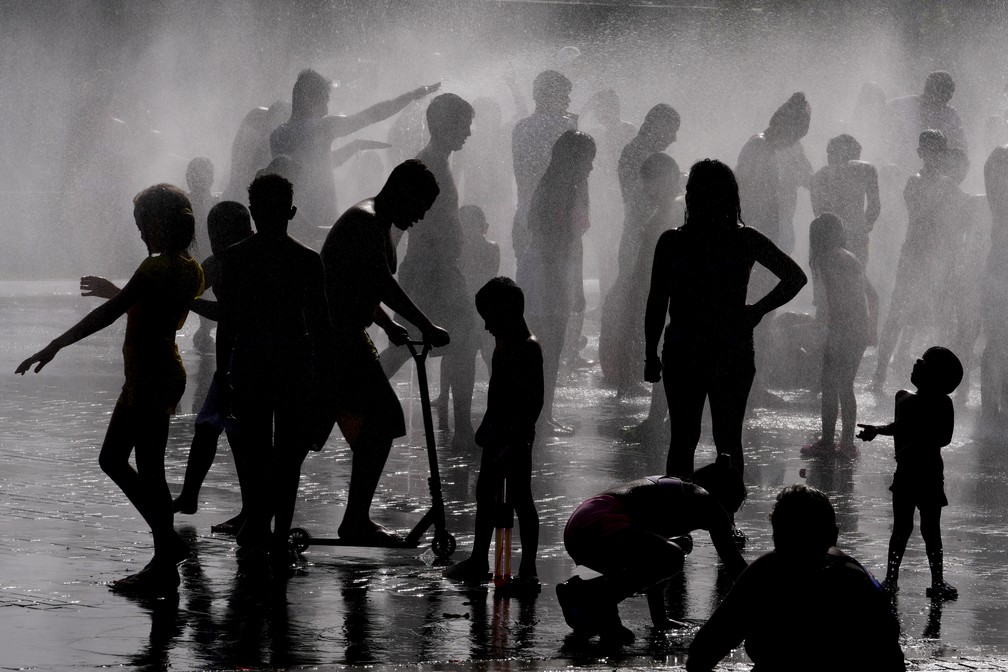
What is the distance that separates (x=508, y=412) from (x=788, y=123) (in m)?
5.93

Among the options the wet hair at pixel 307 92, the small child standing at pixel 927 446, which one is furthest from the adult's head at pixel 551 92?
the small child standing at pixel 927 446

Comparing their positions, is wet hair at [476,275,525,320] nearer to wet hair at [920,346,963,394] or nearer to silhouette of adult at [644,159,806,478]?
silhouette of adult at [644,159,806,478]

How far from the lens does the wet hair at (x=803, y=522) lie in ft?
12.8

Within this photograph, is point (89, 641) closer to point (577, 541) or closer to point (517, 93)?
point (577, 541)

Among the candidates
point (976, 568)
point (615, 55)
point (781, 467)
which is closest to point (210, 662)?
point (976, 568)

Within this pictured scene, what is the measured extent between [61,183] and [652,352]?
2611 centimetres

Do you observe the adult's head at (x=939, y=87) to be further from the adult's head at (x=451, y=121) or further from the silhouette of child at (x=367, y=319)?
the silhouette of child at (x=367, y=319)

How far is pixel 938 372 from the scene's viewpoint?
21.1 ft

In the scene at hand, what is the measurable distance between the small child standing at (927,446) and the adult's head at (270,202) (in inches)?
96.1

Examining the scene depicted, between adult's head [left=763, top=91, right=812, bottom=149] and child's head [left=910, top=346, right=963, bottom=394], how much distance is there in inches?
219

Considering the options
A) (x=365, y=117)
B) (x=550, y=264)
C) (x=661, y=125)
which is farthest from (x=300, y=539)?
(x=365, y=117)

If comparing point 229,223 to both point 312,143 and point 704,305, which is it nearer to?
point 704,305

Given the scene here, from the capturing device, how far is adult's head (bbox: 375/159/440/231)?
273 inches

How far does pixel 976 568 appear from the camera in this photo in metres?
7.07
